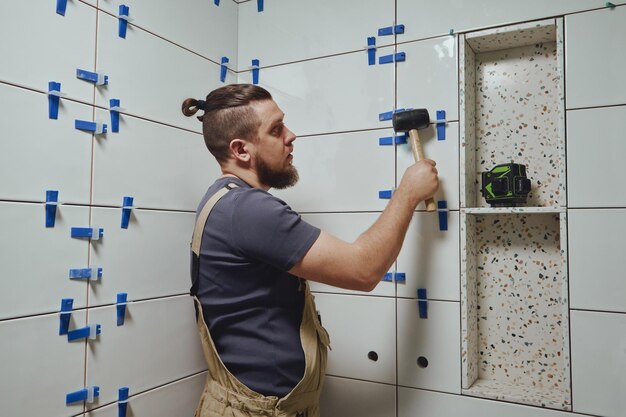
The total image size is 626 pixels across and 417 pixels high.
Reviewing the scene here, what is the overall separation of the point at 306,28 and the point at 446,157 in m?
0.72

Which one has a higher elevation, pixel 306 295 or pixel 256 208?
pixel 256 208

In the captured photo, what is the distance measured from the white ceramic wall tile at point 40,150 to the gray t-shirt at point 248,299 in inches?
13.8

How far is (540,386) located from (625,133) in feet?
2.51

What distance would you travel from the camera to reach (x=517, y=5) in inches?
52.2

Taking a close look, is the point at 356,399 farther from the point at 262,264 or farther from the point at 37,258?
the point at 37,258

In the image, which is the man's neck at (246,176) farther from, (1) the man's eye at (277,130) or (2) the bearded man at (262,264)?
(1) the man's eye at (277,130)

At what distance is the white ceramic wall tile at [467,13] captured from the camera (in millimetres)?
1285

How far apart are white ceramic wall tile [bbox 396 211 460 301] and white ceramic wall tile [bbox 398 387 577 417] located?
0.98ft

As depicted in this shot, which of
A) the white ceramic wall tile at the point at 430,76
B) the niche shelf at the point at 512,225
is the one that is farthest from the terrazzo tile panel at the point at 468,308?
the white ceramic wall tile at the point at 430,76

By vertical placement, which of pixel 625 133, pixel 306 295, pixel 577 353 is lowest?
pixel 577 353

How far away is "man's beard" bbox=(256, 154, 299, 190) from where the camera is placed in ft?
4.07

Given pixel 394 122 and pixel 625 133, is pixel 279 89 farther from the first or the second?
pixel 625 133

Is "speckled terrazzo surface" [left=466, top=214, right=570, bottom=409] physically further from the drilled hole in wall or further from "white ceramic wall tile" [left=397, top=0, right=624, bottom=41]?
"white ceramic wall tile" [left=397, top=0, right=624, bottom=41]

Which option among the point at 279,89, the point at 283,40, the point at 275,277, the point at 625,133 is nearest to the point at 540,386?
the point at 625,133
